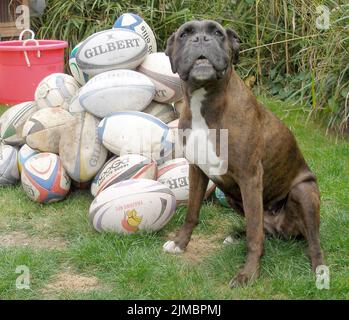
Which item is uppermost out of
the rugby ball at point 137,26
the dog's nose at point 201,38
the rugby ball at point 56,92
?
the dog's nose at point 201,38

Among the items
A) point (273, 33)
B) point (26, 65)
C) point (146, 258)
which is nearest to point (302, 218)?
point (146, 258)

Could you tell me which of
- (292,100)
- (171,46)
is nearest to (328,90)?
(292,100)

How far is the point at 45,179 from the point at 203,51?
6.14 ft

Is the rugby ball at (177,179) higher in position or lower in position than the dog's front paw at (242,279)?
lower

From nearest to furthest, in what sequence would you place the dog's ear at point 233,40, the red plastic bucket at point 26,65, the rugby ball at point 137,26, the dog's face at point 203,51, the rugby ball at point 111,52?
the dog's face at point 203,51, the dog's ear at point 233,40, the rugby ball at point 111,52, the rugby ball at point 137,26, the red plastic bucket at point 26,65

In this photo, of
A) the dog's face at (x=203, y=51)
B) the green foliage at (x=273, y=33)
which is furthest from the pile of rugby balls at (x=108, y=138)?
the green foliage at (x=273, y=33)

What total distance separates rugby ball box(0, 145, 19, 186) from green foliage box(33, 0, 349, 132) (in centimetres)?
312

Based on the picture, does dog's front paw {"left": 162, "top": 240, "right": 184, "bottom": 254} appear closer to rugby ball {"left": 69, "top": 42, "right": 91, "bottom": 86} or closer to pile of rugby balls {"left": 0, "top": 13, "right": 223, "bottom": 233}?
pile of rugby balls {"left": 0, "top": 13, "right": 223, "bottom": 233}

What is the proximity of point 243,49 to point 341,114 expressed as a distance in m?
2.06

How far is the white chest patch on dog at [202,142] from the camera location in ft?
12.5

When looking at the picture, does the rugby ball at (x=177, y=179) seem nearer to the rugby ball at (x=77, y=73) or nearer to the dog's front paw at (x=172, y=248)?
the dog's front paw at (x=172, y=248)

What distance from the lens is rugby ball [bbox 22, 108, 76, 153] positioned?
5.12m

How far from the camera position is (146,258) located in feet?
13.1

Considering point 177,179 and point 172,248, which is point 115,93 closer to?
point 177,179
